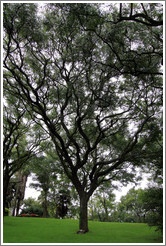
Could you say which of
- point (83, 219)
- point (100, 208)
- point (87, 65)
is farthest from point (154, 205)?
point (100, 208)

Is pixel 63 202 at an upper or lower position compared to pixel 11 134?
lower

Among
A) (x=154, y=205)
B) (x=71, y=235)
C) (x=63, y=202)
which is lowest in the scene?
(x=63, y=202)

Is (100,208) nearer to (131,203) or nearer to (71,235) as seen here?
(131,203)

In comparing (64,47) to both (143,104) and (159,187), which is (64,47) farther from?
(159,187)

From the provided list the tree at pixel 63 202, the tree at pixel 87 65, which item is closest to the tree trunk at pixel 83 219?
the tree at pixel 87 65

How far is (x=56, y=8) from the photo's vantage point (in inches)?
360

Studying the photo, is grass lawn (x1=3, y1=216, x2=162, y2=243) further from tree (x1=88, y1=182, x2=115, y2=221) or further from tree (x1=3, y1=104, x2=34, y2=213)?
tree (x1=88, y1=182, x2=115, y2=221)

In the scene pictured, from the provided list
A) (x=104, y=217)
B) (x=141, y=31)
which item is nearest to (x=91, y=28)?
(x=141, y=31)

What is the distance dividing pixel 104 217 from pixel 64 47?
31.7 metres

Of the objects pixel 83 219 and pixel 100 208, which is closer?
pixel 83 219

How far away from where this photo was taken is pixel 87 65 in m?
11.2

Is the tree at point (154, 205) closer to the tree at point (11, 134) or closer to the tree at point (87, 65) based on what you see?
the tree at point (87, 65)

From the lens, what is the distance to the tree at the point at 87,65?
9.12 m

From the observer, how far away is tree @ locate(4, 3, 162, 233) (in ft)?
29.9
